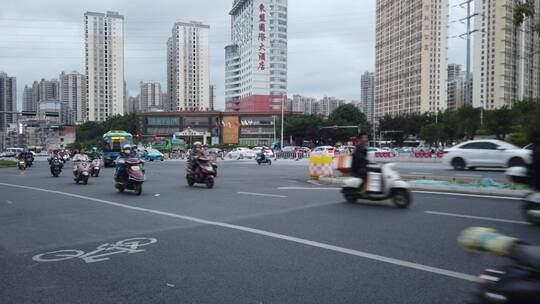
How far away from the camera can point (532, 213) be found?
661cm

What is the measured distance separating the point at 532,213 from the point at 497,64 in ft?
232

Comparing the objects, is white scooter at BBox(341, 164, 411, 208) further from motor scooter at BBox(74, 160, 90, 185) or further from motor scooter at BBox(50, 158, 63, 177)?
motor scooter at BBox(50, 158, 63, 177)

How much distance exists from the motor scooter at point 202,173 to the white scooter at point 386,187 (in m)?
5.80

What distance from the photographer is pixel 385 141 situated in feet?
299

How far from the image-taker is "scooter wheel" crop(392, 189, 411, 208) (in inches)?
334

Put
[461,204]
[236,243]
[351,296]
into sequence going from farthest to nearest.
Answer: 1. [461,204]
2. [236,243]
3. [351,296]

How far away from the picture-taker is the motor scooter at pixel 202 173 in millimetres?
13461

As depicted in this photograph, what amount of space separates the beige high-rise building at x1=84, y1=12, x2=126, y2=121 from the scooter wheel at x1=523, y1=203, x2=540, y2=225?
3050 inches

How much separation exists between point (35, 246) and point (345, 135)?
69.7 m

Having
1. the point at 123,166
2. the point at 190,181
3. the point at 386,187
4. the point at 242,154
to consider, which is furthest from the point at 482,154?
the point at 242,154

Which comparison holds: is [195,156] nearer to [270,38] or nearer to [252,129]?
[252,129]

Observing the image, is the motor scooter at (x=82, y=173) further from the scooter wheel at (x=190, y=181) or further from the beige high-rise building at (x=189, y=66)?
the beige high-rise building at (x=189, y=66)

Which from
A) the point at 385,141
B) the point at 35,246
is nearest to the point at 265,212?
the point at 35,246

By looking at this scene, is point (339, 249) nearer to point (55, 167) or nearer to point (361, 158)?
point (361, 158)
